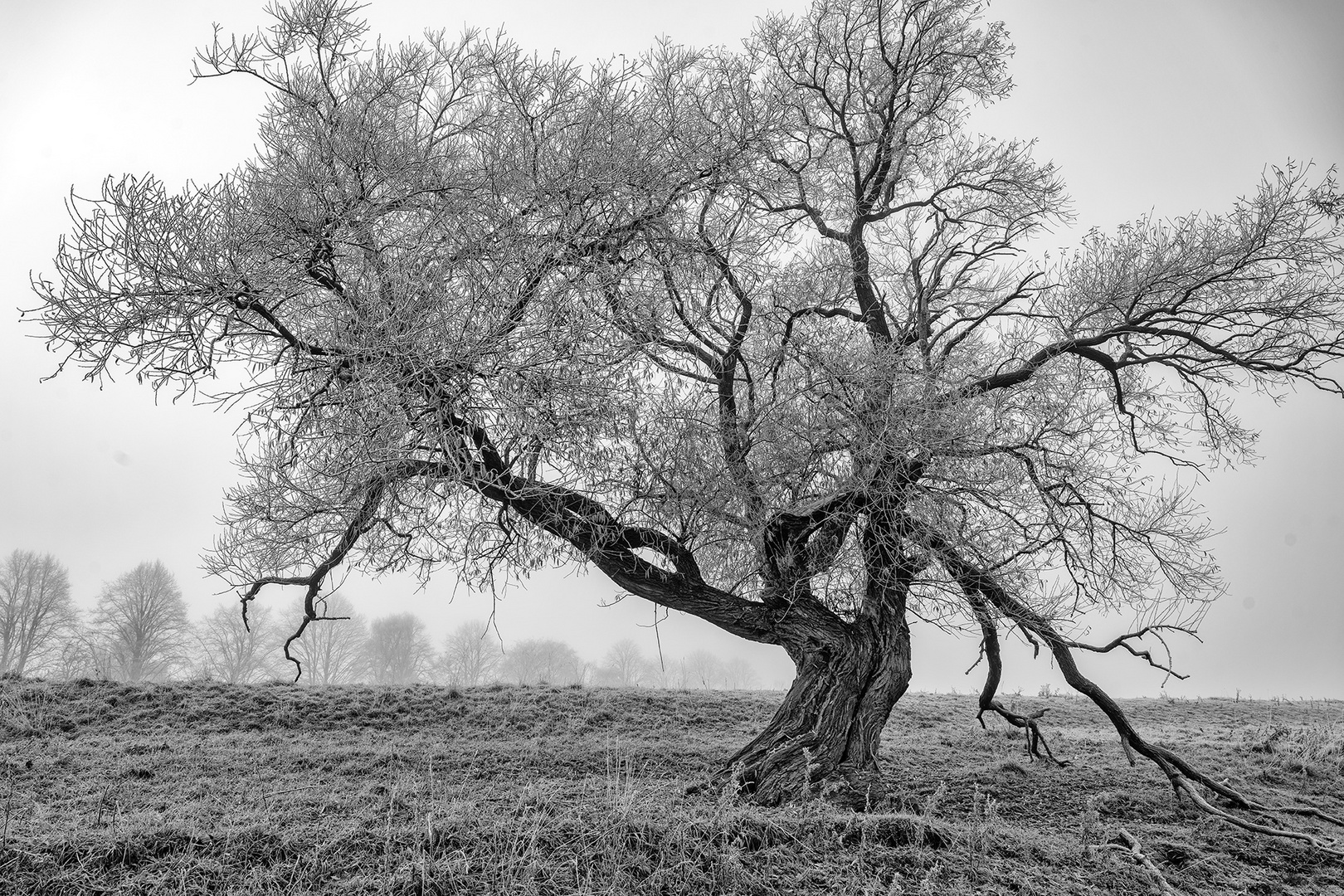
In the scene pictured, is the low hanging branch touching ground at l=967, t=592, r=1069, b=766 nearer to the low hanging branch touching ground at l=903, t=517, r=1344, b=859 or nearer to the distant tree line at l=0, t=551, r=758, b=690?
the low hanging branch touching ground at l=903, t=517, r=1344, b=859

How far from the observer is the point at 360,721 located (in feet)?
31.9

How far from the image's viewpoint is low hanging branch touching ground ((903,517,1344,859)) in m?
6.37

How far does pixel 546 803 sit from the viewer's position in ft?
15.7

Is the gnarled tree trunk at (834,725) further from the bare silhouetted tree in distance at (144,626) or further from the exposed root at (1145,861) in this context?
the bare silhouetted tree in distance at (144,626)

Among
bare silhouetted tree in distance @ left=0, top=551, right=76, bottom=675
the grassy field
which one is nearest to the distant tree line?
bare silhouetted tree in distance @ left=0, top=551, right=76, bottom=675

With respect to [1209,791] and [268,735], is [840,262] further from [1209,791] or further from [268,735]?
[268,735]

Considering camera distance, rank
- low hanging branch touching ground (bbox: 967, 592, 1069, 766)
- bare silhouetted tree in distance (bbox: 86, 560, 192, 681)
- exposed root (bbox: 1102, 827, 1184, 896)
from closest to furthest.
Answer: exposed root (bbox: 1102, 827, 1184, 896) < low hanging branch touching ground (bbox: 967, 592, 1069, 766) < bare silhouetted tree in distance (bbox: 86, 560, 192, 681)

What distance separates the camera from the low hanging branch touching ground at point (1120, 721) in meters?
6.37

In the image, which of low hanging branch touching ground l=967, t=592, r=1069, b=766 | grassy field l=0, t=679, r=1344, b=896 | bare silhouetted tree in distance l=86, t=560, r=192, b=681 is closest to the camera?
grassy field l=0, t=679, r=1344, b=896

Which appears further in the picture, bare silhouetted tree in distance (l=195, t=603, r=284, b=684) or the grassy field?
bare silhouetted tree in distance (l=195, t=603, r=284, b=684)

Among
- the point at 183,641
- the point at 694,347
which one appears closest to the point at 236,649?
the point at 183,641

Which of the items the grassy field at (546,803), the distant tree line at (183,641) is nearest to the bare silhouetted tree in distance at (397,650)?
the distant tree line at (183,641)

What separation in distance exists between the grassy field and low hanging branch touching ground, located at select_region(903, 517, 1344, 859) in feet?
0.90

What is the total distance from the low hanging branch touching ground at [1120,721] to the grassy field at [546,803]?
274 millimetres
